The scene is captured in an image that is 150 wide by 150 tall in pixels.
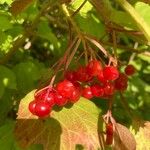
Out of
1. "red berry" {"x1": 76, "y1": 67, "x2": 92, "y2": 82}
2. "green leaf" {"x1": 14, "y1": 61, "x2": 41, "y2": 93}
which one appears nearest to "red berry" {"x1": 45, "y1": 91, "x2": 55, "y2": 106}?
"red berry" {"x1": 76, "y1": 67, "x2": 92, "y2": 82}

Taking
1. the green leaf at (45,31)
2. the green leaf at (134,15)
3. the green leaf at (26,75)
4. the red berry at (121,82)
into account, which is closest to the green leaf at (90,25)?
the green leaf at (45,31)

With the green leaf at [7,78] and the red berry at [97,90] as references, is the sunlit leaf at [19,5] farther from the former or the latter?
the green leaf at [7,78]

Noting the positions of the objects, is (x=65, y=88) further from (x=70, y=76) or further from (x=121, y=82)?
(x=121, y=82)

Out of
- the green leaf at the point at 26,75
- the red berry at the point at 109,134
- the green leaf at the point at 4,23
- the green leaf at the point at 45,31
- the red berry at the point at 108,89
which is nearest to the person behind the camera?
the red berry at the point at 108,89

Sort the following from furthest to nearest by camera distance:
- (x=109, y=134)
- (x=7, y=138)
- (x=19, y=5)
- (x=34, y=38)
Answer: (x=34, y=38)
(x=7, y=138)
(x=109, y=134)
(x=19, y=5)

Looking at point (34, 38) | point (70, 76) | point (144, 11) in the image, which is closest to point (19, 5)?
point (70, 76)

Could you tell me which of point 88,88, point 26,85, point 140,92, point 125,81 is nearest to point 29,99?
point 88,88
